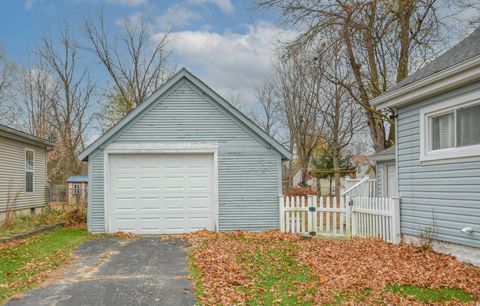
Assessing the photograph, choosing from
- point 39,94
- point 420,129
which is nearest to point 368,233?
point 420,129

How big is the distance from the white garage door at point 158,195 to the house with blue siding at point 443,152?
222 inches

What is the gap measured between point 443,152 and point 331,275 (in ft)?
11.2

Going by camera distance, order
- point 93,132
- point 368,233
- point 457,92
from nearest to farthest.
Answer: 1. point 457,92
2. point 368,233
3. point 93,132

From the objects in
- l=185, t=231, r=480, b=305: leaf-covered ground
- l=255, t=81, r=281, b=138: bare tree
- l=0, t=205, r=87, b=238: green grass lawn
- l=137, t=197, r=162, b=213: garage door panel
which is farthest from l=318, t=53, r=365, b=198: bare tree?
l=185, t=231, r=480, b=305: leaf-covered ground

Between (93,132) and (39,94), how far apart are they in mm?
4899

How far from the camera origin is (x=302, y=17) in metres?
16.2

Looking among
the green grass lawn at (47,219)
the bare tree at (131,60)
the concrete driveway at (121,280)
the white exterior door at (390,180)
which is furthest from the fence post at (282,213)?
the bare tree at (131,60)

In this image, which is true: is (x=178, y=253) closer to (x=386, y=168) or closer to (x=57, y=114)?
(x=386, y=168)

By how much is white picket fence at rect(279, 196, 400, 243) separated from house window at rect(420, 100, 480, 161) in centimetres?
167

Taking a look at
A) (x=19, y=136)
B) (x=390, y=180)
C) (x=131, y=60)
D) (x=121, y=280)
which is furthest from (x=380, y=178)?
(x=131, y=60)

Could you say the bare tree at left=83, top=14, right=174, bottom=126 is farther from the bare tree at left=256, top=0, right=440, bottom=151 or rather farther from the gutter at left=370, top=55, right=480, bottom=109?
the gutter at left=370, top=55, right=480, bottom=109

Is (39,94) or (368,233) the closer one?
(368,233)

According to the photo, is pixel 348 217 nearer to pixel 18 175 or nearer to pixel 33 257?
pixel 33 257

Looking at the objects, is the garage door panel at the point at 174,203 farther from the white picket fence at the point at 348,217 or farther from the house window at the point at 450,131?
the house window at the point at 450,131
